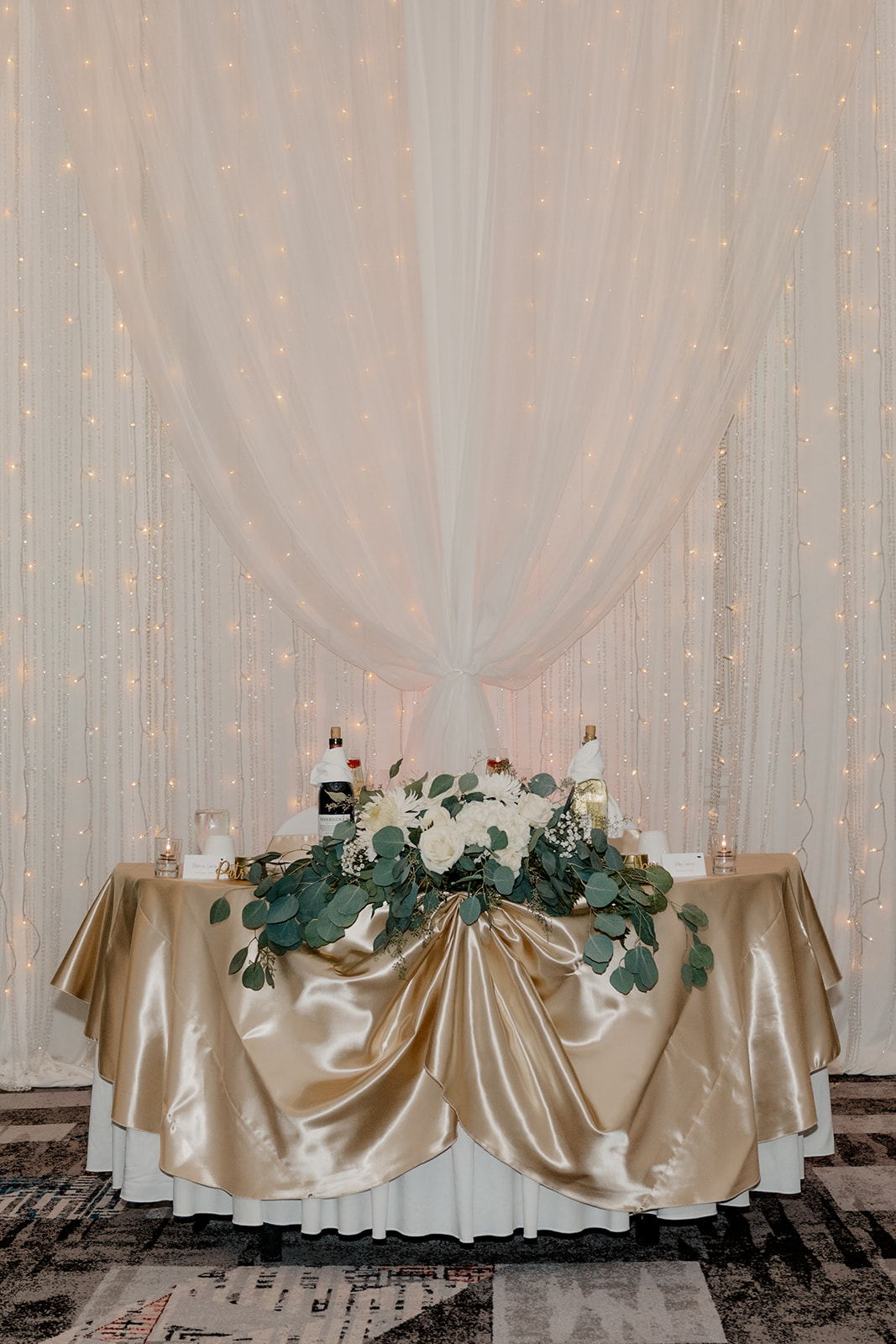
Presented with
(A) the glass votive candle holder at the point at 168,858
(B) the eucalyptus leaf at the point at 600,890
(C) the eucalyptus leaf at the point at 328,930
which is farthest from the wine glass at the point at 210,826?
(B) the eucalyptus leaf at the point at 600,890

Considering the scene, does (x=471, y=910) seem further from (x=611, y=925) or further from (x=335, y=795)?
(x=335, y=795)

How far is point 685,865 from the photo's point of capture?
213 cm

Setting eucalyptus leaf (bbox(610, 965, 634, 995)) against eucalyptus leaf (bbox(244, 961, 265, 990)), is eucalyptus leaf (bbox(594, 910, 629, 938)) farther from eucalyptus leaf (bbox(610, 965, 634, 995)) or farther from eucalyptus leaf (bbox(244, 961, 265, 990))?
eucalyptus leaf (bbox(244, 961, 265, 990))

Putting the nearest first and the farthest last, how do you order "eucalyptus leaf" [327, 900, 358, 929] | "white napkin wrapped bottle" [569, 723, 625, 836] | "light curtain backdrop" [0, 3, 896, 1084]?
"eucalyptus leaf" [327, 900, 358, 929], "white napkin wrapped bottle" [569, 723, 625, 836], "light curtain backdrop" [0, 3, 896, 1084]

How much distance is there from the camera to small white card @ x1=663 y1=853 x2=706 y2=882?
83.9 inches

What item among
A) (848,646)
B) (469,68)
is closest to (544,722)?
(848,646)

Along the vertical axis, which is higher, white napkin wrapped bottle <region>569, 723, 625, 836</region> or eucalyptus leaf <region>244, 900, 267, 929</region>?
white napkin wrapped bottle <region>569, 723, 625, 836</region>

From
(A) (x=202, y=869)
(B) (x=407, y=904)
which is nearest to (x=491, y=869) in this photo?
(B) (x=407, y=904)

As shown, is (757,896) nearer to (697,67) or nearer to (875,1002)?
(875,1002)

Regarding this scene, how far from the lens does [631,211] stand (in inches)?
110

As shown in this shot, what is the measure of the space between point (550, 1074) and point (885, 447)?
7.09 ft

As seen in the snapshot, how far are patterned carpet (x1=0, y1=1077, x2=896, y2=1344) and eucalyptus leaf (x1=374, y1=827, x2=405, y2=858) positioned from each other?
75 centimetres

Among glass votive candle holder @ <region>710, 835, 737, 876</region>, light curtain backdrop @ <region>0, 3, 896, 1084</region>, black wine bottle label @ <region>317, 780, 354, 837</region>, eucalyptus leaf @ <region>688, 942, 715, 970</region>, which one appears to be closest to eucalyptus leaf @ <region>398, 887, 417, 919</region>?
black wine bottle label @ <region>317, 780, 354, 837</region>

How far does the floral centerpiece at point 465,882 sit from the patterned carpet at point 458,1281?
52cm
